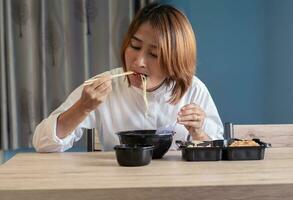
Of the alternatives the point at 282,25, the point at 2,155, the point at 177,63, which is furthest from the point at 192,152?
the point at 2,155

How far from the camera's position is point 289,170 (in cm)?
92

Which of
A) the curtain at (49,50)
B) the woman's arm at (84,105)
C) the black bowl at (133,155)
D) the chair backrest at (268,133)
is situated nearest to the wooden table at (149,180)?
the black bowl at (133,155)

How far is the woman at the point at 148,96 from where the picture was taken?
4.02ft

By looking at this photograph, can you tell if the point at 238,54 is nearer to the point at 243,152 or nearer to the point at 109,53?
the point at 109,53

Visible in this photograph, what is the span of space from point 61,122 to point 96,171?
342 mm

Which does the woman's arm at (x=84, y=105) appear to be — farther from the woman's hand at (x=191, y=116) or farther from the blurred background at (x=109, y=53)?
the blurred background at (x=109, y=53)

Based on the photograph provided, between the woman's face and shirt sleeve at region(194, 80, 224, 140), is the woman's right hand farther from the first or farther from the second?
shirt sleeve at region(194, 80, 224, 140)

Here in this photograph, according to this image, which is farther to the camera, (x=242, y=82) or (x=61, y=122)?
(x=242, y=82)

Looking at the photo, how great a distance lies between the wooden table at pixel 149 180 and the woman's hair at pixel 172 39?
15.5 inches

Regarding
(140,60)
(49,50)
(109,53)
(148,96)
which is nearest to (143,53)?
(140,60)

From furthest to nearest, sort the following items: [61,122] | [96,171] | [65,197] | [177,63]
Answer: [177,63] → [61,122] → [96,171] → [65,197]

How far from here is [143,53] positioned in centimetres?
131

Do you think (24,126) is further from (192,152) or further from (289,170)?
(289,170)

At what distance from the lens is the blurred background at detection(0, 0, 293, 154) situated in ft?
7.92
